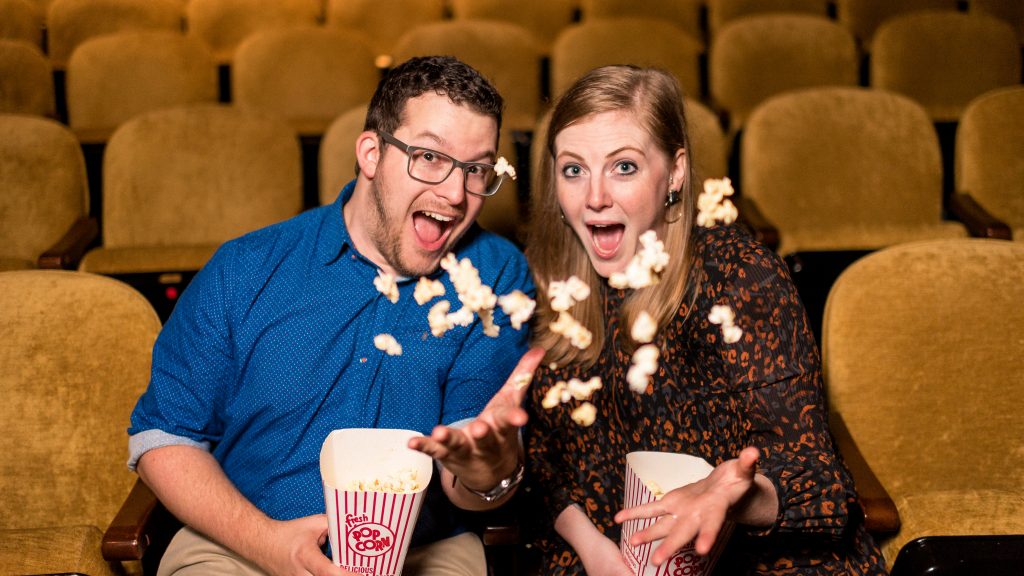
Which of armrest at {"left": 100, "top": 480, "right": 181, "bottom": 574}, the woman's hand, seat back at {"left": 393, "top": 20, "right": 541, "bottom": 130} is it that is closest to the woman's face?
the woman's hand

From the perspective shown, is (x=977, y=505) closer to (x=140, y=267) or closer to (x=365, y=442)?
(x=365, y=442)

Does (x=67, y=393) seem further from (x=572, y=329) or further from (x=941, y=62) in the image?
(x=941, y=62)

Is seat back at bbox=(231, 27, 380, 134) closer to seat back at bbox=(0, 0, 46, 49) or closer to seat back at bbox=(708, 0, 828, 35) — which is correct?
seat back at bbox=(0, 0, 46, 49)

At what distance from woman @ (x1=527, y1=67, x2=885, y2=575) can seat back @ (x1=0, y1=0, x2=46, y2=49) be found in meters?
3.26

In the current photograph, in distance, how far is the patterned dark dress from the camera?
1338 millimetres

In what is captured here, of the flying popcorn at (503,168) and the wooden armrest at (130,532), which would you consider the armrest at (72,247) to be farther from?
the flying popcorn at (503,168)

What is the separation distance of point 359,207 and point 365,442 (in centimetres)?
44

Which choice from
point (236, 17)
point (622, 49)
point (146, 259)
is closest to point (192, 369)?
point (146, 259)

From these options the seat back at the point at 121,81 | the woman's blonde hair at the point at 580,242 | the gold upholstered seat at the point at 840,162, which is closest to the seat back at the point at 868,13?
the gold upholstered seat at the point at 840,162

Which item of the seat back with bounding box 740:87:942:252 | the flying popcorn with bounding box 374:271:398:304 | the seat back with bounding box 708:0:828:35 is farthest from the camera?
the seat back with bounding box 708:0:828:35

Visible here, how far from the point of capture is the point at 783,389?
137 centimetres

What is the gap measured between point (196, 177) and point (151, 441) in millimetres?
1405

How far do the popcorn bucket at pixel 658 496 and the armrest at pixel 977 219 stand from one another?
169cm

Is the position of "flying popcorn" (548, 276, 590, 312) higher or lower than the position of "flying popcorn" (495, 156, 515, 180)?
lower
